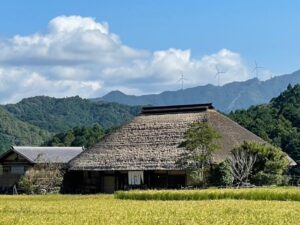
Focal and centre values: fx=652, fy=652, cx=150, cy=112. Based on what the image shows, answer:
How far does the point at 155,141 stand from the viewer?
157 feet

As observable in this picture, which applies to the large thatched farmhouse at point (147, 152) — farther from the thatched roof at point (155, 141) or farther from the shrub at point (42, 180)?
the shrub at point (42, 180)

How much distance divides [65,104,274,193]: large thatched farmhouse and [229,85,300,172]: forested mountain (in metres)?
8.94

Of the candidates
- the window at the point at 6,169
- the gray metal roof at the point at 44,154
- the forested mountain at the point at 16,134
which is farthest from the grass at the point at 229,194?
the forested mountain at the point at 16,134

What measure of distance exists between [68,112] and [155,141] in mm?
123701

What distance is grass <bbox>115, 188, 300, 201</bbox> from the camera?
30214mm

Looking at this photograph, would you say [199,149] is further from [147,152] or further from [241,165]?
[147,152]

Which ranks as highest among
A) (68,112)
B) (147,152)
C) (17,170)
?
(68,112)

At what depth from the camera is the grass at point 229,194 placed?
30.2 meters

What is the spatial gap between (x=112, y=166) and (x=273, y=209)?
25.2m

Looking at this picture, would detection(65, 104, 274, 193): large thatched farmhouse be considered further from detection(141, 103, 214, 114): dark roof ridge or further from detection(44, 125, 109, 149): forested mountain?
detection(44, 125, 109, 149): forested mountain

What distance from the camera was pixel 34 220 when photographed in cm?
1909

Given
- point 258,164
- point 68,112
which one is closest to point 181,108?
point 258,164

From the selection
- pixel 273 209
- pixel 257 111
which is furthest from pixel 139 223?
pixel 257 111

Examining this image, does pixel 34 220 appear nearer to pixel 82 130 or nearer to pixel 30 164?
pixel 30 164
